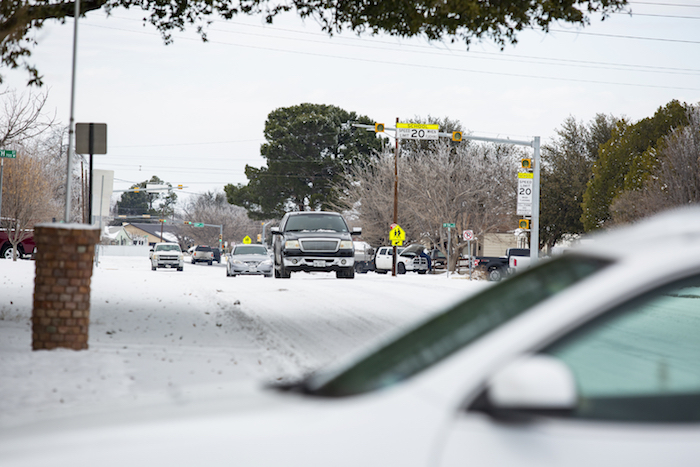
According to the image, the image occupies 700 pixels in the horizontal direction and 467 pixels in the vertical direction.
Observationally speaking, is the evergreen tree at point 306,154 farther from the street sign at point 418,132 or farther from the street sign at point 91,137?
the street sign at point 91,137

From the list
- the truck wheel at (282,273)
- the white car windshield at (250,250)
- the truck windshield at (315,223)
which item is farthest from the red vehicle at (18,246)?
the truck windshield at (315,223)

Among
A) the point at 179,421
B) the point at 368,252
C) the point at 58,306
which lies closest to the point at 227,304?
the point at 58,306

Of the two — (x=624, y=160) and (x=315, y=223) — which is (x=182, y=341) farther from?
(x=624, y=160)

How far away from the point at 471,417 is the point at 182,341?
7828 mm

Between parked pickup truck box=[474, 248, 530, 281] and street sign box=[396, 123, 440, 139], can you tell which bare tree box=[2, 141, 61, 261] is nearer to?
street sign box=[396, 123, 440, 139]

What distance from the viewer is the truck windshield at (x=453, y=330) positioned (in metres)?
2.02

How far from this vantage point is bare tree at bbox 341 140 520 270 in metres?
47.2

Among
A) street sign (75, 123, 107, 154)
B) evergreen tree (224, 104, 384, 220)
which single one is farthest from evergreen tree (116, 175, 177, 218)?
street sign (75, 123, 107, 154)

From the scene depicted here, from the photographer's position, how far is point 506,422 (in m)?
1.83

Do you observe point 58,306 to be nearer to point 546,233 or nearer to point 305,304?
point 305,304

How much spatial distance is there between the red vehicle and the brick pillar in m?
33.6

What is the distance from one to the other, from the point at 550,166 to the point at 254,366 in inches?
2043

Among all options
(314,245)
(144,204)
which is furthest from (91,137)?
(144,204)

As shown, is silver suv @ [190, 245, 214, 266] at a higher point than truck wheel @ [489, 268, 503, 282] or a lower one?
lower
